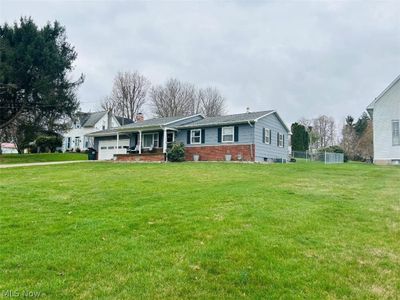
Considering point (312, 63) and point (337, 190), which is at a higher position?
point (312, 63)

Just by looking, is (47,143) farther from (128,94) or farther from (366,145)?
(366,145)

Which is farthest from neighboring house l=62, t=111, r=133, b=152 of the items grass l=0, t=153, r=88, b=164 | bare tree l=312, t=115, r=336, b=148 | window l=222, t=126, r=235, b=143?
bare tree l=312, t=115, r=336, b=148

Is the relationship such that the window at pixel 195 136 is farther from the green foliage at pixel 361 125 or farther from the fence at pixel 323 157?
the green foliage at pixel 361 125

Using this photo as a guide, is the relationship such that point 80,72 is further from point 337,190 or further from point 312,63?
point 337,190

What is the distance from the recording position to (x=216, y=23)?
1992 cm

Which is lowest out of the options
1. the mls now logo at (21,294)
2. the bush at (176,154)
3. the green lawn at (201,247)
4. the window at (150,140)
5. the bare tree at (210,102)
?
the mls now logo at (21,294)

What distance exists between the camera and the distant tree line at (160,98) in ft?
176

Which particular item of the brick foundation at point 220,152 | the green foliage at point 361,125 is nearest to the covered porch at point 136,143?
the brick foundation at point 220,152

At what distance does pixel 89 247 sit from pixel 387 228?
5.34m

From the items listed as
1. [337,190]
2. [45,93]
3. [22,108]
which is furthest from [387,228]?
[22,108]

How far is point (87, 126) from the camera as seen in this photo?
49500 mm

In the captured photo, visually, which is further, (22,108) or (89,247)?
(22,108)

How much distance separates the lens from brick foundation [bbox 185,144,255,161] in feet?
80.9

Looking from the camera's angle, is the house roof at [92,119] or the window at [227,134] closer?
the window at [227,134]
